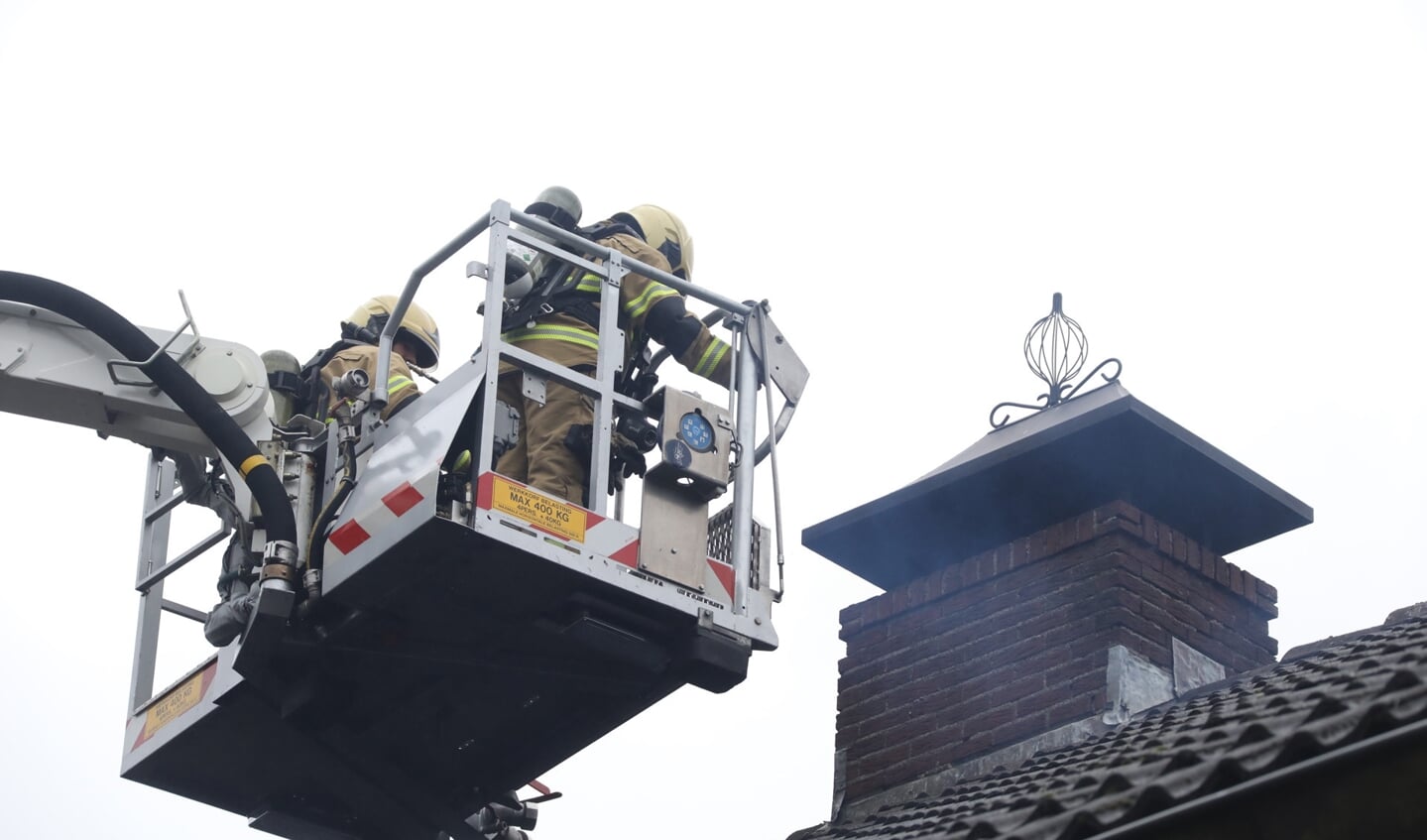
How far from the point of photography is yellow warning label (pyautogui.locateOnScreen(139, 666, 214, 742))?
8.57 m

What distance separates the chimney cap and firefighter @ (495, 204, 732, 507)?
1.58 metres

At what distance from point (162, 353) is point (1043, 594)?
12.8 ft

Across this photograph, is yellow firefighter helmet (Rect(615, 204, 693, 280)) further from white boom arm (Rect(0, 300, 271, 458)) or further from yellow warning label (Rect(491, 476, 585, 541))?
white boom arm (Rect(0, 300, 271, 458))

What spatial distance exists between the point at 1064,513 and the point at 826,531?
3.88 feet

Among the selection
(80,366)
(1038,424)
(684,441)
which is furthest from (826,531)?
(80,366)

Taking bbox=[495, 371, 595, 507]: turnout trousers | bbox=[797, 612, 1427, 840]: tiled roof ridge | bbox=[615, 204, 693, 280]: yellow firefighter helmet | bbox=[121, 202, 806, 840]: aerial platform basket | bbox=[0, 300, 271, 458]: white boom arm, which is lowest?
→ bbox=[797, 612, 1427, 840]: tiled roof ridge

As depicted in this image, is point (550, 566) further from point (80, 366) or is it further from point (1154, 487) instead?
point (1154, 487)

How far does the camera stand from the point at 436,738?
864 cm

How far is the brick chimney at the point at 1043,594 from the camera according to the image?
28.6 feet

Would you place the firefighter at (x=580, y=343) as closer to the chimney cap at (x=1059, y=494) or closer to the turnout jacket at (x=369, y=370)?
the turnout jacket at (x=369, y=370)

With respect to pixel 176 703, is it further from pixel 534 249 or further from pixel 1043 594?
pixel 1043 594

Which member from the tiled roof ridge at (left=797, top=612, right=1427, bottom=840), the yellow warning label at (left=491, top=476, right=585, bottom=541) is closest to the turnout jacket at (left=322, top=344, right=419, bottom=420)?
the yellow warning label at (left=491, top=476, right=585, bottom=541)

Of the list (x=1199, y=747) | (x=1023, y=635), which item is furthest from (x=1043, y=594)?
(x=1199, y=747)

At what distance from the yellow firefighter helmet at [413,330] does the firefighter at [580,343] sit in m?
1.29
